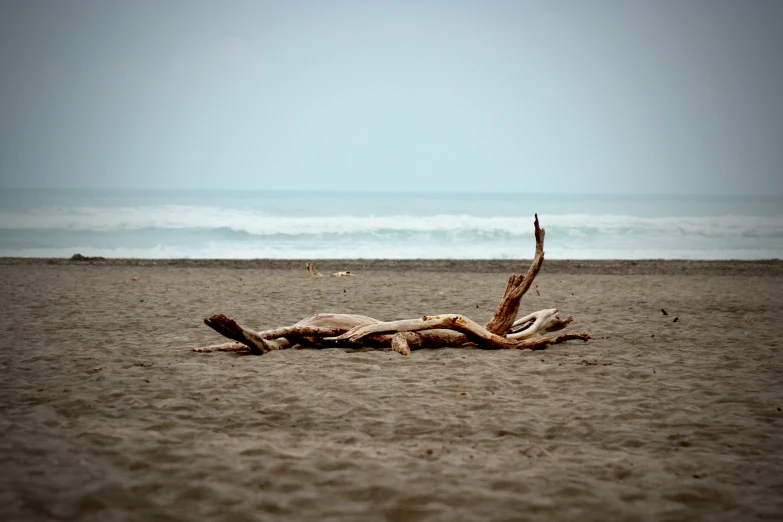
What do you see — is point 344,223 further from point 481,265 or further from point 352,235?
point 481,265

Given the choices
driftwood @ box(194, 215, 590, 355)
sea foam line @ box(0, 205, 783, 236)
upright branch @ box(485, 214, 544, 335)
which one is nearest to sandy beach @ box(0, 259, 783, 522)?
driftwood @ box(194, 215, 590, 355)

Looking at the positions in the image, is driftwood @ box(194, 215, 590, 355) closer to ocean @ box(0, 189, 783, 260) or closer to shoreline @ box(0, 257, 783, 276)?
shoreline @ box(0, 257, 783, 276)

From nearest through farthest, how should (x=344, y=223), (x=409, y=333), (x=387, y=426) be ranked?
(x=387, y=426)
(x=409, y=333)
(x=344, y=223)

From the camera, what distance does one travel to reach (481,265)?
961 inches

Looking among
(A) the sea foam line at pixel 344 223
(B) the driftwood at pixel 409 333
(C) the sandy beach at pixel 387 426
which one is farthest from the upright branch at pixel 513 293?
(A) the sea foam line at pixel 344 223

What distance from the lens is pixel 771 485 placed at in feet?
14.5

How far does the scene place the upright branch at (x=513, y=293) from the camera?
8.89m

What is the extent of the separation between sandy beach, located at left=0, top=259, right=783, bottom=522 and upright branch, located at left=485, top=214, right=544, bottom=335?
51cm

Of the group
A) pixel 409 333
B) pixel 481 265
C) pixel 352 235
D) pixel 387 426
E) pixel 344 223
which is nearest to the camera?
pixel 387 426

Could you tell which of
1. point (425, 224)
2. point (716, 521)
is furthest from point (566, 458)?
point (425, 224)

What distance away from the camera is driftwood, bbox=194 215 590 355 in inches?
341

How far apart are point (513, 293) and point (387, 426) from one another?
12.8 feet

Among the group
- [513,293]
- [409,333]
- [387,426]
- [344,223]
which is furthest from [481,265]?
[344,223]

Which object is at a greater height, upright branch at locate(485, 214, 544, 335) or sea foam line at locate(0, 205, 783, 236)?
sea foam line at locate(0, 205, 783, 236)
